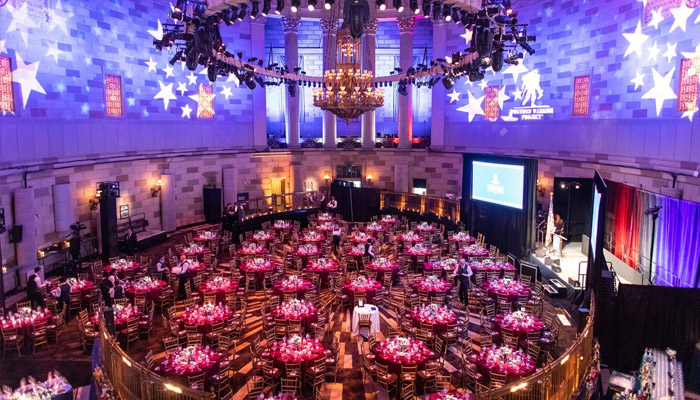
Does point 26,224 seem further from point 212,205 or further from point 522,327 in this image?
point 522,327

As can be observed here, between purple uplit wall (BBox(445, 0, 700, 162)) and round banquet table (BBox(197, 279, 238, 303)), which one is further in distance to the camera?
purple uplit wall (BBox(445, 0, 700, 162))

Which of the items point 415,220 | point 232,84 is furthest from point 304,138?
point 415,220

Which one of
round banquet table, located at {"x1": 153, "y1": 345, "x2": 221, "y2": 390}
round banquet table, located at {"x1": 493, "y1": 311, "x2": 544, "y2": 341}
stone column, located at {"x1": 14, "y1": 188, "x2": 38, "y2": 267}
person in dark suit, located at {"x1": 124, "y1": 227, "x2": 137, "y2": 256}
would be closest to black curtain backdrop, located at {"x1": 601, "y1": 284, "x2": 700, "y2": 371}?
round banquet table, located at {"x1": 493, "y1": 311, "x2": 544, "y2": 341}

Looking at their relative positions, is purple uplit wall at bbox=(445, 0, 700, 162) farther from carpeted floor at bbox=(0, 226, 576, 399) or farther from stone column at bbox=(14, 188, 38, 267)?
stone column at bbox=(14, 188, 38, 267)

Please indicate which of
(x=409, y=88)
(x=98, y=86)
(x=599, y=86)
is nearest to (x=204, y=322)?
(x=98, y=86)

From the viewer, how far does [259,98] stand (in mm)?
27969

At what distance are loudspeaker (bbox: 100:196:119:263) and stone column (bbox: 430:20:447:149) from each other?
54.6ft

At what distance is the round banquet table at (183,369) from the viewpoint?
9.22m

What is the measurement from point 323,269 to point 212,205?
11695 mm

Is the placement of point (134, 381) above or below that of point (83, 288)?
above

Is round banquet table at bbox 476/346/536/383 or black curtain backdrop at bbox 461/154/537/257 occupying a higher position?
black curtain backdrop at bbox 461/154/537/257

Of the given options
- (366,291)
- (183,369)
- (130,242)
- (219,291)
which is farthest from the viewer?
(130,242)

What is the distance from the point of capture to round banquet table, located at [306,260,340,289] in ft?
51.5

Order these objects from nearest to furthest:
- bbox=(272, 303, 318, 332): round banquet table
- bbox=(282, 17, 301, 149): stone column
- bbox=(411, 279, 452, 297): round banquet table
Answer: bbox=(272, 303, 318, 332): round banquet table < bbox=(411, 279, 452, 297): round banquet table < bbox=(282, 17, 301, 149): stone column
